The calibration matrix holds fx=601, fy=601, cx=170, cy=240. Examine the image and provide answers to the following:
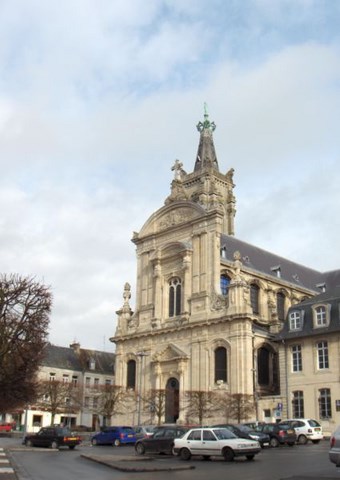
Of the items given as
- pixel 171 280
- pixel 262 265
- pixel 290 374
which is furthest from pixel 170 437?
pixel 262 265

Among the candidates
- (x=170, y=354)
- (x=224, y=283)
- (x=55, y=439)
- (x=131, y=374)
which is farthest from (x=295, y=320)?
(x=55, y=439)

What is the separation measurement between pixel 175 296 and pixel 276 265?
44.7ft

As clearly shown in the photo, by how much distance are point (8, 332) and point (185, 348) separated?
3366 centimetres

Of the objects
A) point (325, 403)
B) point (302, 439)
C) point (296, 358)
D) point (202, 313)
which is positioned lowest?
point (302, 439)

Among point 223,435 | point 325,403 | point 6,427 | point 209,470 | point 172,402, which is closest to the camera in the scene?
point 209,470

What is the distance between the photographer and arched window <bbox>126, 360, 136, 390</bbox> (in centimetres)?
6297

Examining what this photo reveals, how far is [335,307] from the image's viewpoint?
156 ft

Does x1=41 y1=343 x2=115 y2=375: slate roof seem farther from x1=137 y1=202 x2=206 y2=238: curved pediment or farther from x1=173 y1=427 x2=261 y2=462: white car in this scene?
x1=173 y1=427 x2=261 y2=462: white car

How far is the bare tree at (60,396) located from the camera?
6241cm

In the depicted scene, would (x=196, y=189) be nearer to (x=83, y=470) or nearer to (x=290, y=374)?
(x=290, y=374)

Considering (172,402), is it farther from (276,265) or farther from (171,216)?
(276,265)

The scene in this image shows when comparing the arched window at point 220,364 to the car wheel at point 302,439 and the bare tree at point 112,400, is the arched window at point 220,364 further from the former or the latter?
the car wheel at point 302,439

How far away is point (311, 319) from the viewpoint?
49.0 meters

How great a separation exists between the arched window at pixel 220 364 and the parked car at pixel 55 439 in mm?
20455
